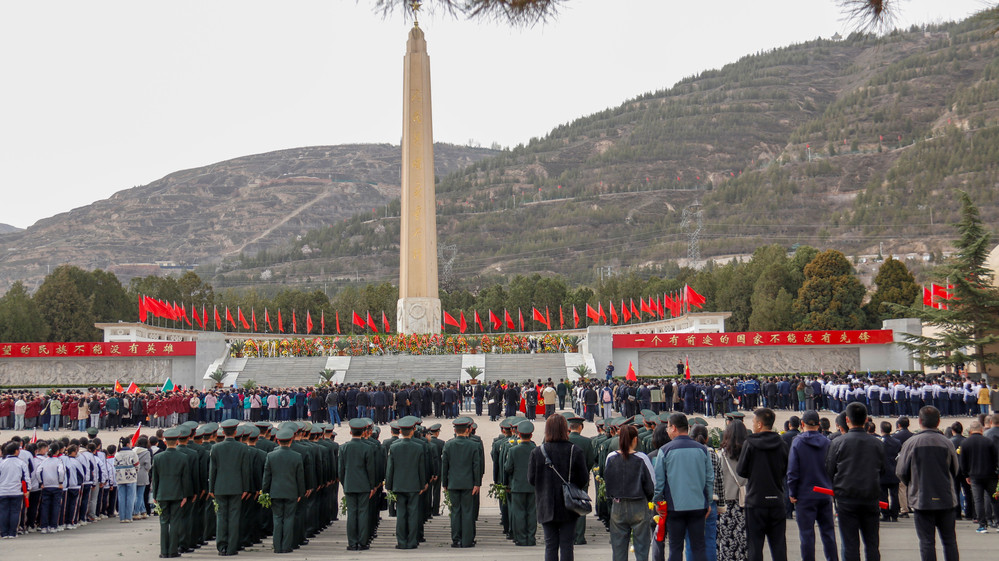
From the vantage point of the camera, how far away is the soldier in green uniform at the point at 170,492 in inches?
320

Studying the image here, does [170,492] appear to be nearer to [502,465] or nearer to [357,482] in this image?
[357,482]

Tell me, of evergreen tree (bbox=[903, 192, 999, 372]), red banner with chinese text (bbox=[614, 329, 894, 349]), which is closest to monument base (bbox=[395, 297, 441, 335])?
red banner with chinese text (bbox=[614, 329, 894, 349])

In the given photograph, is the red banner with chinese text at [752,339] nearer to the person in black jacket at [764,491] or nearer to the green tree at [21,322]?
the person in black jacket at [764,491]

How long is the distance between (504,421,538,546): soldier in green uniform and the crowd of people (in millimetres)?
13

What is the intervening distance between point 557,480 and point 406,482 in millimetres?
2450

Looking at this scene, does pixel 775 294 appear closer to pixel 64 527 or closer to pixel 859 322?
pixel 859 322

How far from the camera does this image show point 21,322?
45312 millimetres

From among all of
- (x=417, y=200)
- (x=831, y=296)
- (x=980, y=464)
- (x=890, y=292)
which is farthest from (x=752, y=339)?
(x=980, y=464)

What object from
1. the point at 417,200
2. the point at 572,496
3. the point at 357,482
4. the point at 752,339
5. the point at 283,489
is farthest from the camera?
the point at 417,200

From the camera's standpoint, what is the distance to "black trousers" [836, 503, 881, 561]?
6.24 meters

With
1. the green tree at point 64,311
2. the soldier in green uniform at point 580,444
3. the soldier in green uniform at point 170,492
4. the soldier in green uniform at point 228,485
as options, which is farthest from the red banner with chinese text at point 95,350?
the soldier in green uniform at point 580,444

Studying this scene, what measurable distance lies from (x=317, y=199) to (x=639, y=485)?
188 metres

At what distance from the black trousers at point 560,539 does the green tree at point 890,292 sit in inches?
1552

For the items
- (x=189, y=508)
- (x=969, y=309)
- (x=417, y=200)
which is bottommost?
(x=189, y=508)
